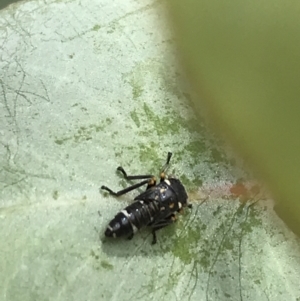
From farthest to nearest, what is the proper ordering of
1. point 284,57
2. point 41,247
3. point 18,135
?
point 284,57 < point 18,135 < point 41,247

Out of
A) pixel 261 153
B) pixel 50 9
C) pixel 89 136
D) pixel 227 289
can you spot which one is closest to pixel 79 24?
pixel 50 9

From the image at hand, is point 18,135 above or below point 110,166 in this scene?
above

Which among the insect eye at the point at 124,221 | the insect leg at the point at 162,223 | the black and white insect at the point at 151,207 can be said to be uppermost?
the insect eye at the point at 124,221

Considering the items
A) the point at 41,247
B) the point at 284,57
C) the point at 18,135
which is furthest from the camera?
the point at 284,57

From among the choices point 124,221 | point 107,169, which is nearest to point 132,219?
point 124,221

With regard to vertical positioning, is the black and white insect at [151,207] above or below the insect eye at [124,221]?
below

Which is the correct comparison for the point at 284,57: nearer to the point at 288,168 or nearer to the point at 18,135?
the point at 288,168

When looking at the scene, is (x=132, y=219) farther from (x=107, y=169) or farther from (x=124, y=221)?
(x=107, y=169)

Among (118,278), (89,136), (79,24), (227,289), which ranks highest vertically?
(79,24)
